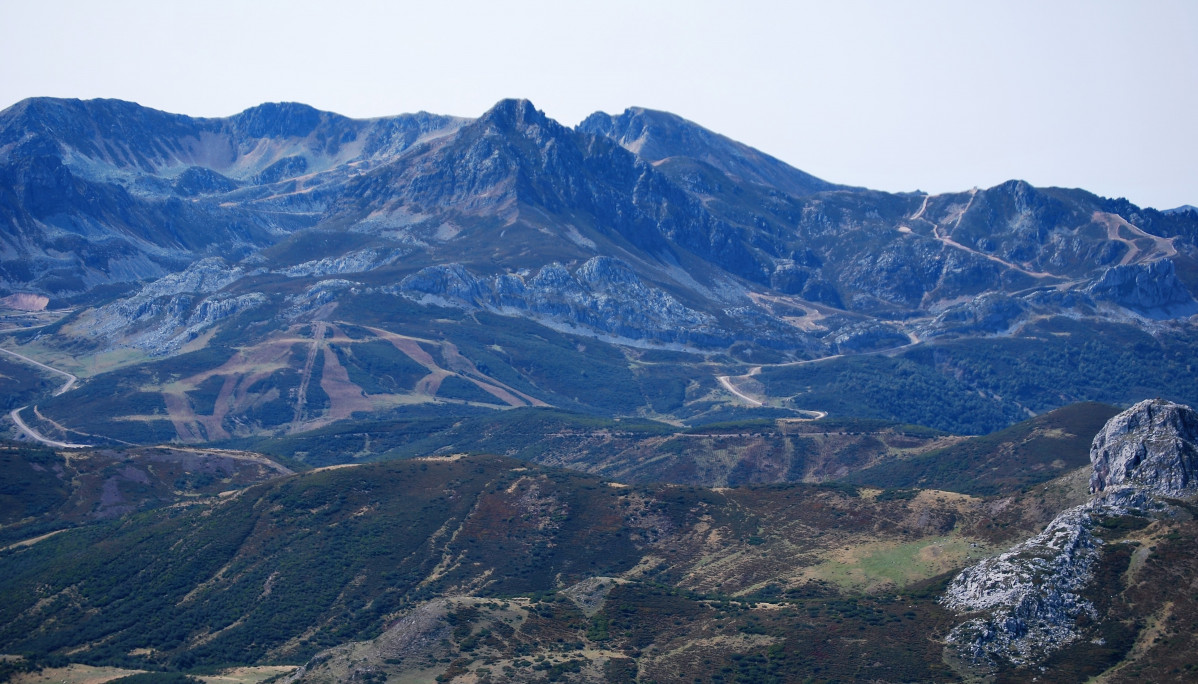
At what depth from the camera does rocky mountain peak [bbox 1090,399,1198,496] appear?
14925 centimetres

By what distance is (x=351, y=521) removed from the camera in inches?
7549

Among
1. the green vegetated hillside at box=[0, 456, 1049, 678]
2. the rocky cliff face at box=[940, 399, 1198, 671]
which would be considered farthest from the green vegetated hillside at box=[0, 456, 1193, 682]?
the rocky cliff face at box=[940, 399, 1198, 671]

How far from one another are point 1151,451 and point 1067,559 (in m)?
32.3

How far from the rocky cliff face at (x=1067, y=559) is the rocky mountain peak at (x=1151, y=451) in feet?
0.44

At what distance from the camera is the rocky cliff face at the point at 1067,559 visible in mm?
123000

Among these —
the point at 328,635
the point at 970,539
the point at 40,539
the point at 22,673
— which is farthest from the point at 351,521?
the point at 970,539

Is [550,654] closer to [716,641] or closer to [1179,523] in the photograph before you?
[716,641]

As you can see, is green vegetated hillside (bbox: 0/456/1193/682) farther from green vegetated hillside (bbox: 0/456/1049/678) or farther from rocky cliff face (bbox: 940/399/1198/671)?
rocky cliff face (bbox: 940/399/1198/671)

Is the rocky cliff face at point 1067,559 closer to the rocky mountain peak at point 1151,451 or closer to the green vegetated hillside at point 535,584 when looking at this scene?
the rocky mountain peak at point 1151,451

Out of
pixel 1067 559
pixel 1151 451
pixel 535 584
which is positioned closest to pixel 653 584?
pixel 535 584

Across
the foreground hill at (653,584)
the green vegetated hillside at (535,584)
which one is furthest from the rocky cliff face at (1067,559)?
the green vegetated hillside at (535,584)

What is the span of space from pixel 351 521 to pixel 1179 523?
12448cm

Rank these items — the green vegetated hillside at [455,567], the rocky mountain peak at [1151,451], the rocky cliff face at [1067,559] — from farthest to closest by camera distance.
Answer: the rocky mountain peak at [1151,451] → the green vegetated hillside at [455,567] → the rocky cliff face at [1067,559]

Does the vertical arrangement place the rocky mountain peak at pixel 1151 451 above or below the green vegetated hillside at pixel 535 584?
above
